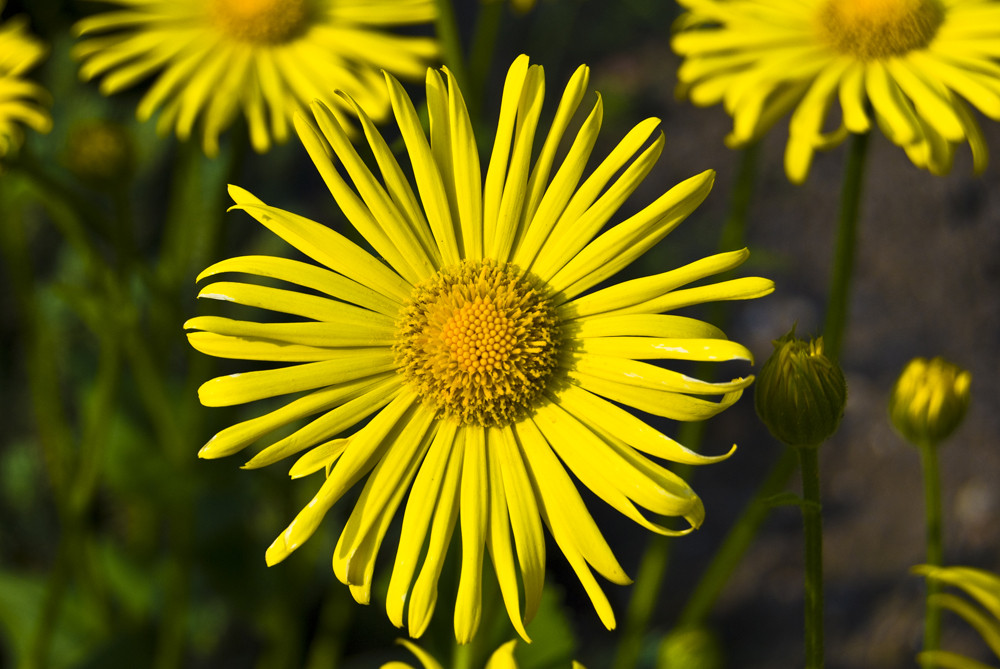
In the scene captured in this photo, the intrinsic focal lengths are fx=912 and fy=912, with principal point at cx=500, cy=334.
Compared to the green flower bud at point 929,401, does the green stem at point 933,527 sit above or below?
below

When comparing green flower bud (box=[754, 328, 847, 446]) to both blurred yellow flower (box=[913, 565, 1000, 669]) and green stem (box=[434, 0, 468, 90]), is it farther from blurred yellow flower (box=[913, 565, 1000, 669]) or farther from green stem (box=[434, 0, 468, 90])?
green stem (box=[434, 0, 468, 90])

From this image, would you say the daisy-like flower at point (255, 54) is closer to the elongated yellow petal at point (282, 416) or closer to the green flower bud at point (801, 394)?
the elongated yellow petal at point (282, 416)

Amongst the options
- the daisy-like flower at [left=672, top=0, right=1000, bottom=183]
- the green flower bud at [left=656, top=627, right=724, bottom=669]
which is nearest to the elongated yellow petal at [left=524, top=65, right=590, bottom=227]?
the daisy-like flower at [left=672, top=0, right=1000, bottom=183]

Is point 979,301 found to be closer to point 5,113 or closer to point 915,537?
point 915,537

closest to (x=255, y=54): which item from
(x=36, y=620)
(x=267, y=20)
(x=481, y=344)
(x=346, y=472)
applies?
(x=267, y=20)

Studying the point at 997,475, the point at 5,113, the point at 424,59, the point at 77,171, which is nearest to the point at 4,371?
the point at 77,171

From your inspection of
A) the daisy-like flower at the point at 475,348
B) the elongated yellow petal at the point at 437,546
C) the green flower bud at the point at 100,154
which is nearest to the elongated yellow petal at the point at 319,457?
the daisy-like flower at the point at 475,348
